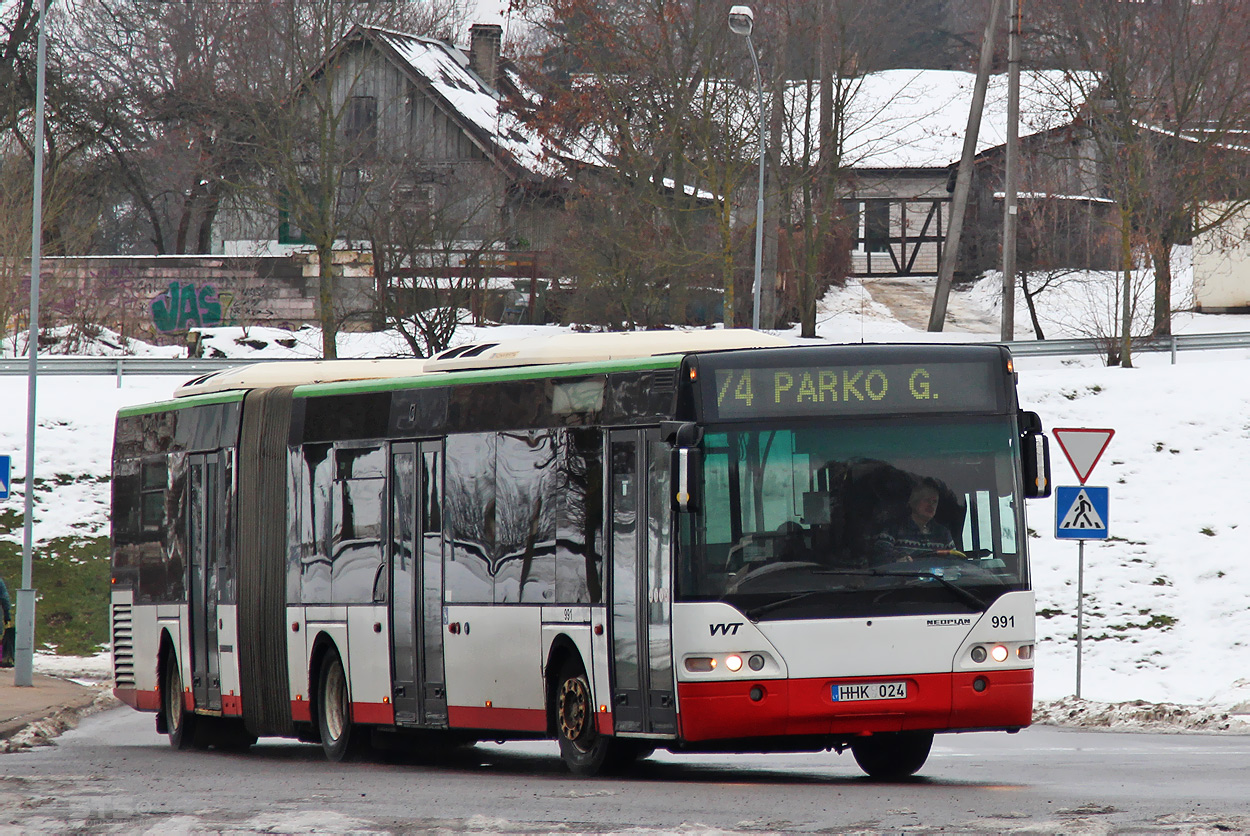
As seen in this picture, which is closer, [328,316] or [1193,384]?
[1193,384]

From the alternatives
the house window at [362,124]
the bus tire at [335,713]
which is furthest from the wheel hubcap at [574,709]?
the house window at [362,124]

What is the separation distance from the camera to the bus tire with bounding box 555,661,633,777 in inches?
469

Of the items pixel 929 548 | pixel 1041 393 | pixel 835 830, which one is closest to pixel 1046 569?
pixel 1041 393

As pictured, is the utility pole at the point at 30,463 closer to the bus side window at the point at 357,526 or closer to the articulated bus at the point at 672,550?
the articulated bus at the point at 672,550

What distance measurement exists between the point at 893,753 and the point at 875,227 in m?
60.2

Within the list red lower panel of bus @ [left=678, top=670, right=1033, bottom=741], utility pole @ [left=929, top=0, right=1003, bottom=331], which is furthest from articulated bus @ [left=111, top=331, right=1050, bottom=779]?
utility pole @ [left=929, top=0, right=1003, bottom=331]

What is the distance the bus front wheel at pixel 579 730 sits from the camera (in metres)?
11.9

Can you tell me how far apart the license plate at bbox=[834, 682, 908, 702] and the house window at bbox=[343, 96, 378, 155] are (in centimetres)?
3478

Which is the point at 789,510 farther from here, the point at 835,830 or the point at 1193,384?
the point at 1193,384

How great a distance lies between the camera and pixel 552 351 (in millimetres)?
13273

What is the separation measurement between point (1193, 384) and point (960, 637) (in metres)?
24.5

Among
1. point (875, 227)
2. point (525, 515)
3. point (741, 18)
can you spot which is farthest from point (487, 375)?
point (875, 227)

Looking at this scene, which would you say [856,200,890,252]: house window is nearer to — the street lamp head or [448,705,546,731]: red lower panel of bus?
the street lamp head

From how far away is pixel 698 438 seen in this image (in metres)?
11.0
